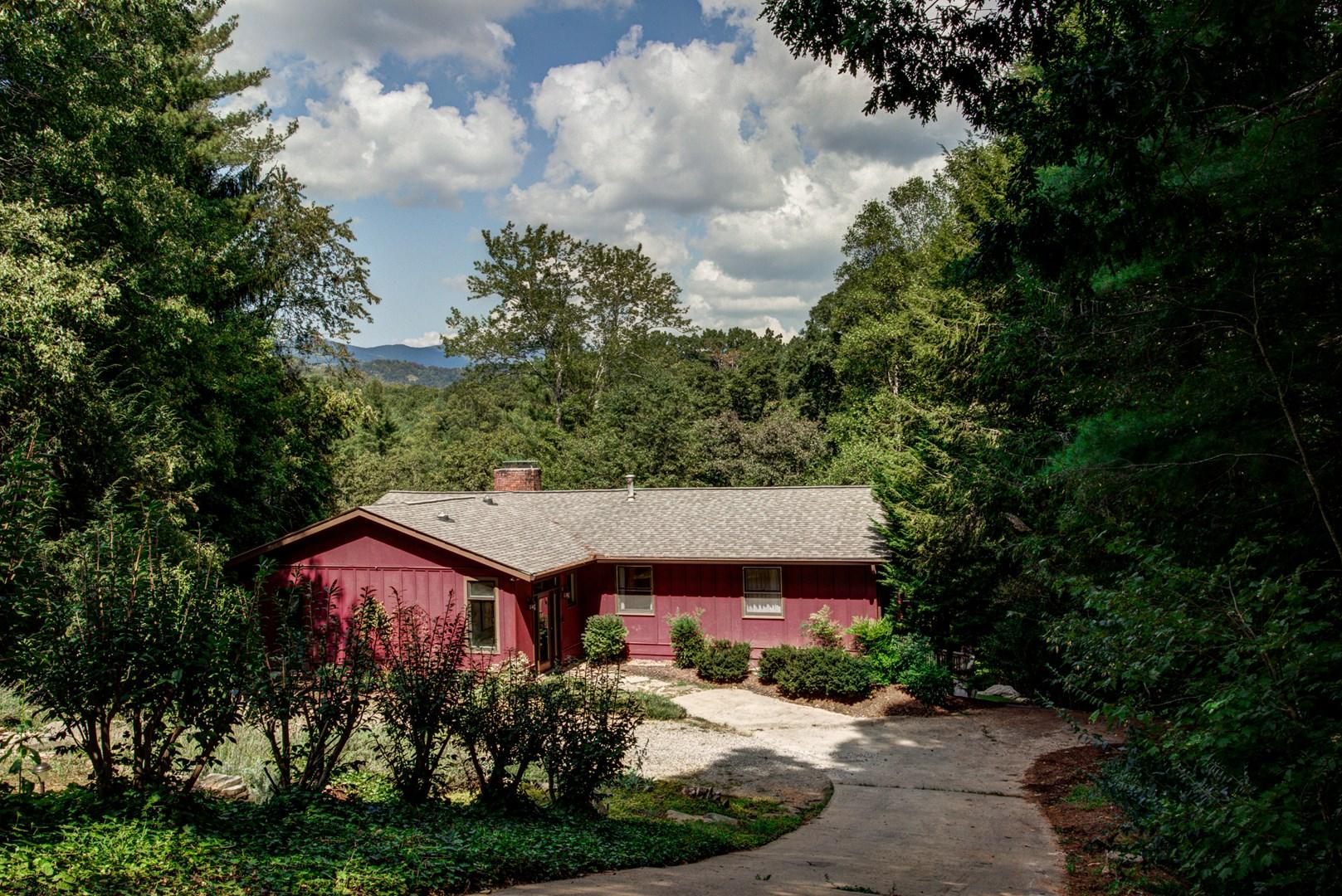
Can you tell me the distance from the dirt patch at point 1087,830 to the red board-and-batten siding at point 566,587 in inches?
288

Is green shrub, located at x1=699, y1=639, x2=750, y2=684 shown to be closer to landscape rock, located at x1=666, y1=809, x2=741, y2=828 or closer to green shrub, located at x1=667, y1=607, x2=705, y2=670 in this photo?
green shrub, located at x1=667, y1=607, x2=705, y2=670

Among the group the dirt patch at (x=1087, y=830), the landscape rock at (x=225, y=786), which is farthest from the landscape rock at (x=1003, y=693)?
the landscape rock at (x=225, y=786)

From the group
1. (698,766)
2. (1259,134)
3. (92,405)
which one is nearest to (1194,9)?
(1259,134)

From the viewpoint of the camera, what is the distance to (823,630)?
62.8 feet

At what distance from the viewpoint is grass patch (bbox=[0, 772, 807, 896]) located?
4719 mm

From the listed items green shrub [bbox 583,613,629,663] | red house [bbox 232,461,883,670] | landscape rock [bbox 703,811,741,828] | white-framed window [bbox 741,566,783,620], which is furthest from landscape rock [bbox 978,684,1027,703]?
landscape rock [bbox 703,811,741,828]

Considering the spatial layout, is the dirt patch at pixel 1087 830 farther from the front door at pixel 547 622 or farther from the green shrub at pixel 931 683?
the front door at pixel 547 622

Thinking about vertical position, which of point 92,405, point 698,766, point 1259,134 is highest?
point 1259,134

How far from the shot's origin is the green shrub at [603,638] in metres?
20.1

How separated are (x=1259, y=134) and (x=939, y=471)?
12.0 meters

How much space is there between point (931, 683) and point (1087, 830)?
25.7 ft

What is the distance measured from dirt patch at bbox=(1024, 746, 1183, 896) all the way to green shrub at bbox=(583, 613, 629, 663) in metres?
10.6

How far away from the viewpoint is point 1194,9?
5703mm

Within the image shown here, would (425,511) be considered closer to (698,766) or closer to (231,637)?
(698,766)
